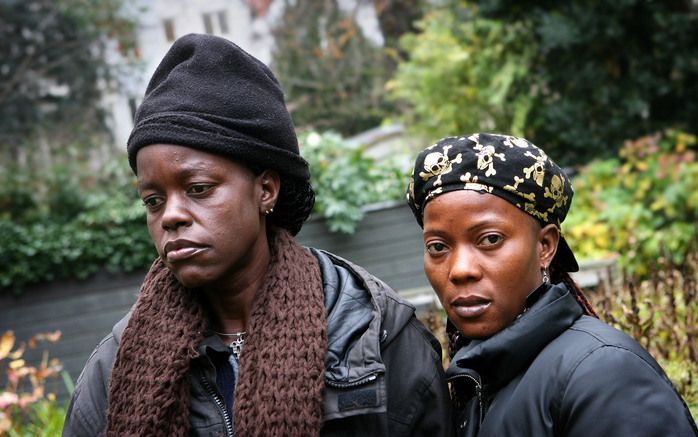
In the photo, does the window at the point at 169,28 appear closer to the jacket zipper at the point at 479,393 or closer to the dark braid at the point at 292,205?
the dark braid at the point at 292,205

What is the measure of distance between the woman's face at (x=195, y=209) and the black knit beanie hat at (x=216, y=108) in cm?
4

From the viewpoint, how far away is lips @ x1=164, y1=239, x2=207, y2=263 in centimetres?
179

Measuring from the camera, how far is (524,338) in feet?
5.57

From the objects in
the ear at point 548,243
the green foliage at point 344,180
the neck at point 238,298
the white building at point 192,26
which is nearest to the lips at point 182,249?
the neck at point 238,298

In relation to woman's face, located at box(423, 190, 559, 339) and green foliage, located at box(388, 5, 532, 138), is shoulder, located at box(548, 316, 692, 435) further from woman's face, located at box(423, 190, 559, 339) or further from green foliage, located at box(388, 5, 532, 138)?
green foliage, located at box(388, 5, 532, 138)

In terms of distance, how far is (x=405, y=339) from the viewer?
1946mm

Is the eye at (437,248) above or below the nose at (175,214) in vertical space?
below

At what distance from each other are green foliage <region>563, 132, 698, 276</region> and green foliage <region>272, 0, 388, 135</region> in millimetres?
7900

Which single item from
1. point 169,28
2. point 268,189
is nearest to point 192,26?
point 169,28

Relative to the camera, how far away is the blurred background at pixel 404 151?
22.0 feet

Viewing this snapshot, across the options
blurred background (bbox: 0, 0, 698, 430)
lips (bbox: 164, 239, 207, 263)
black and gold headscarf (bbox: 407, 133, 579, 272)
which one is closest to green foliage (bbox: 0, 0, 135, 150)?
blurred background (bbox: 0, 0, 698, 430)

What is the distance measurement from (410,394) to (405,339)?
0.16m

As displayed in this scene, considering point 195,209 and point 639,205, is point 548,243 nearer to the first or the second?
point 195,209

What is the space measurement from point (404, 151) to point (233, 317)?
31.4 feet
